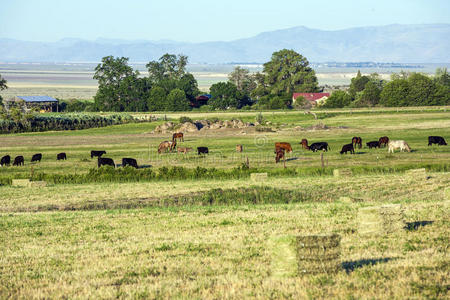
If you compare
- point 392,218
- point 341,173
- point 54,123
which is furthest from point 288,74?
point 392,218

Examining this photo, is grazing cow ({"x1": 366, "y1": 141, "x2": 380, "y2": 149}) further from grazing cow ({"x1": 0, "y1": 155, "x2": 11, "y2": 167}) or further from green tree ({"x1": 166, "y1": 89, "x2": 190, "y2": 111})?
green tree ({"x1": 166, "y1": 89, "x2": 190, "y2": 111})

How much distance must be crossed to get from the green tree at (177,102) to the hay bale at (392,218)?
112m

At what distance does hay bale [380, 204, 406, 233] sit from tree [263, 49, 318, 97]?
13196 centimetres

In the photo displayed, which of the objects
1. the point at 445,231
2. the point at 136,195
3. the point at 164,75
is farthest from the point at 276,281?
the point at 164,75

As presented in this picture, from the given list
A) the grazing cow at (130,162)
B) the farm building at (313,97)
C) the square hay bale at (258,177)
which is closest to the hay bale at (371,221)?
the square hay bale at (258,177)

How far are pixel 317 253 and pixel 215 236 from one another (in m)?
7.05

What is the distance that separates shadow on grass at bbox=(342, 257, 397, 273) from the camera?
14649mm

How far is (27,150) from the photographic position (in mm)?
65125

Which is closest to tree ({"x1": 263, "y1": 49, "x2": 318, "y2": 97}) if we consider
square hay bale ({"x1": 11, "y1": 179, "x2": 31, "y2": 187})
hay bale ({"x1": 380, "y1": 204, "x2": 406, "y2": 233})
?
square hay bale ({"x1": 11, "y1": 179, "x2": 31, "y2": 187})

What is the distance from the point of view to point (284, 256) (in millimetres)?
13242

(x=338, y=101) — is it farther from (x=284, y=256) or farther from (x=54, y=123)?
(x=284, y=256)

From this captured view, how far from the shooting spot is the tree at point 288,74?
15075cm

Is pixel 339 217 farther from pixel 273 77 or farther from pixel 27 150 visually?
pixel 273 77

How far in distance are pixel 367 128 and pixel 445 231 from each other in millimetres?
61052
